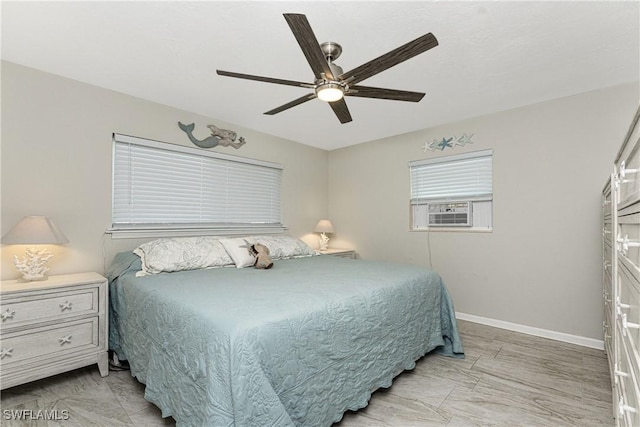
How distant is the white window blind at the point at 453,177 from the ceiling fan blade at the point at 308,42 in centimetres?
247

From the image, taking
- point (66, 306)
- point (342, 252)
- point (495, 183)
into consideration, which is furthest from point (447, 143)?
point (66, 306)

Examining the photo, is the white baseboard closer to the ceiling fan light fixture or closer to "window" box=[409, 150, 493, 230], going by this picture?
"window" box=[409, 150, 493, 230]

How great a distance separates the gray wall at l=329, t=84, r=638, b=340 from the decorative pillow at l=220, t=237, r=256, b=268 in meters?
2.09

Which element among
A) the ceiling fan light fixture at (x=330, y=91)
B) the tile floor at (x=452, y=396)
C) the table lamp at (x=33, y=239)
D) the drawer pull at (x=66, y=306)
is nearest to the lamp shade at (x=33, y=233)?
the table lamp at (x=33, y=239)

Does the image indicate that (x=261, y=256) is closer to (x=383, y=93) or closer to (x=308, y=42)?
(x=383, y=93)

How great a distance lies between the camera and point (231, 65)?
2369 mm

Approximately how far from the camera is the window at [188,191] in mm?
2945

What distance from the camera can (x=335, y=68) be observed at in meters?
1.81

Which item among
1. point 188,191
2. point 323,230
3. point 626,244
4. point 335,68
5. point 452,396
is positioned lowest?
point 452,396

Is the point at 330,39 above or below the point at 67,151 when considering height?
above

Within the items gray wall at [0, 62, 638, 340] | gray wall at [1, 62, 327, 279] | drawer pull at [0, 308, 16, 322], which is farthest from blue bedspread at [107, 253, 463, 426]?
gray wall at [0, 62, 638, 340]

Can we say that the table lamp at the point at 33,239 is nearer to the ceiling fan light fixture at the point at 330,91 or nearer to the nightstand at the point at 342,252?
the ceiling fan light fixture at the point at 330,91

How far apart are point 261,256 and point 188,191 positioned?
118 cm

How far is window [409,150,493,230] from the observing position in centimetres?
349
